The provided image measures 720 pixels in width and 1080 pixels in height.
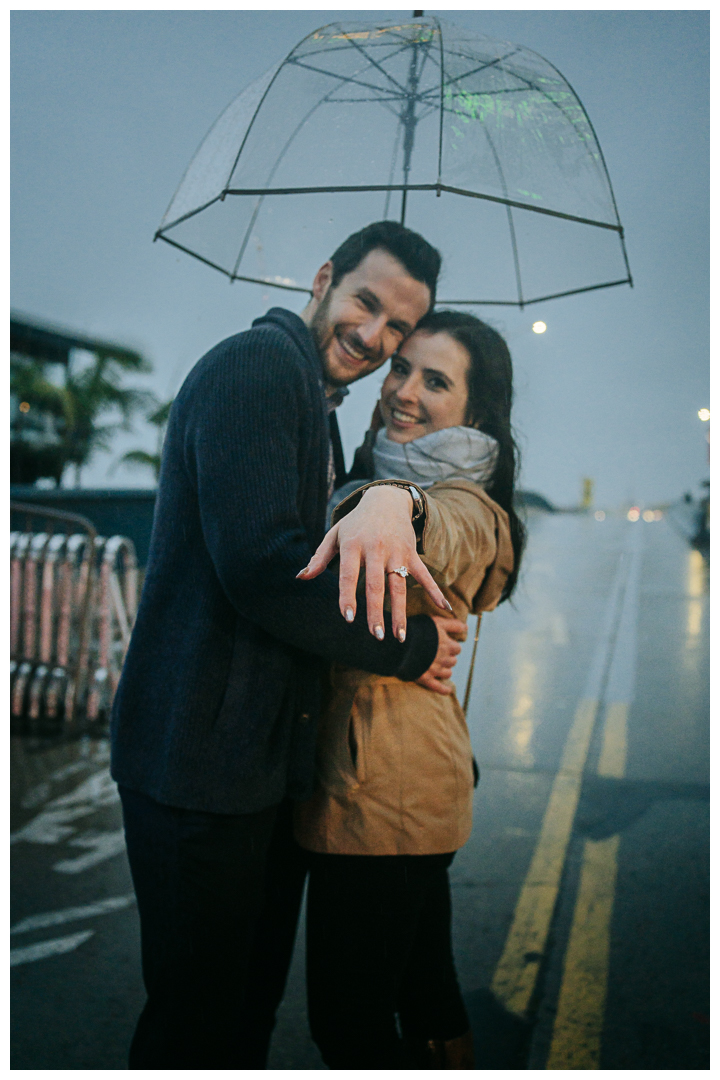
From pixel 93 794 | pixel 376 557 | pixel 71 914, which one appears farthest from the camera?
pixel 93 794

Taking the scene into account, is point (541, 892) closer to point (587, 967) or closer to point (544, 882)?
point (544, 882)

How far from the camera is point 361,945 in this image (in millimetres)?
1362

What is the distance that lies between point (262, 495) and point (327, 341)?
0.31 metres

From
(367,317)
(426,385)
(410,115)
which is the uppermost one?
(410,115)

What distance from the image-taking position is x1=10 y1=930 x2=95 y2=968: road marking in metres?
2.53

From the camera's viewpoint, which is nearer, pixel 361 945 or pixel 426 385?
pixel 426 385

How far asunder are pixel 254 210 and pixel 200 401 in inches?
16.8

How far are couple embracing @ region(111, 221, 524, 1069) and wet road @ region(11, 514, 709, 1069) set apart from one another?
12.1 inches

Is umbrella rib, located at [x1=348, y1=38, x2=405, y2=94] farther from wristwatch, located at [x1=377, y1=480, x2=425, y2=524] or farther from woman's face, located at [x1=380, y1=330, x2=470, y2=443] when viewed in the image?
wristwatch, located at [x1=377, y1=480, x2=425, y2=524]

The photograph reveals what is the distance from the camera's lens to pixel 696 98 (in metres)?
1.41

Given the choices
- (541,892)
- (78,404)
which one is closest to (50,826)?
(541,892)

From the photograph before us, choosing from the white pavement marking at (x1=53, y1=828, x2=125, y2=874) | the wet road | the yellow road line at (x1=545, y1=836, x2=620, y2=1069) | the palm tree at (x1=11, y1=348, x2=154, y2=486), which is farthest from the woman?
the white pavement marking at (x1=53, y1=828, x2=125, y2=874)

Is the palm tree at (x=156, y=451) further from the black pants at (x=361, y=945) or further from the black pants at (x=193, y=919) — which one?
the black pants at (x=361, y=945)
